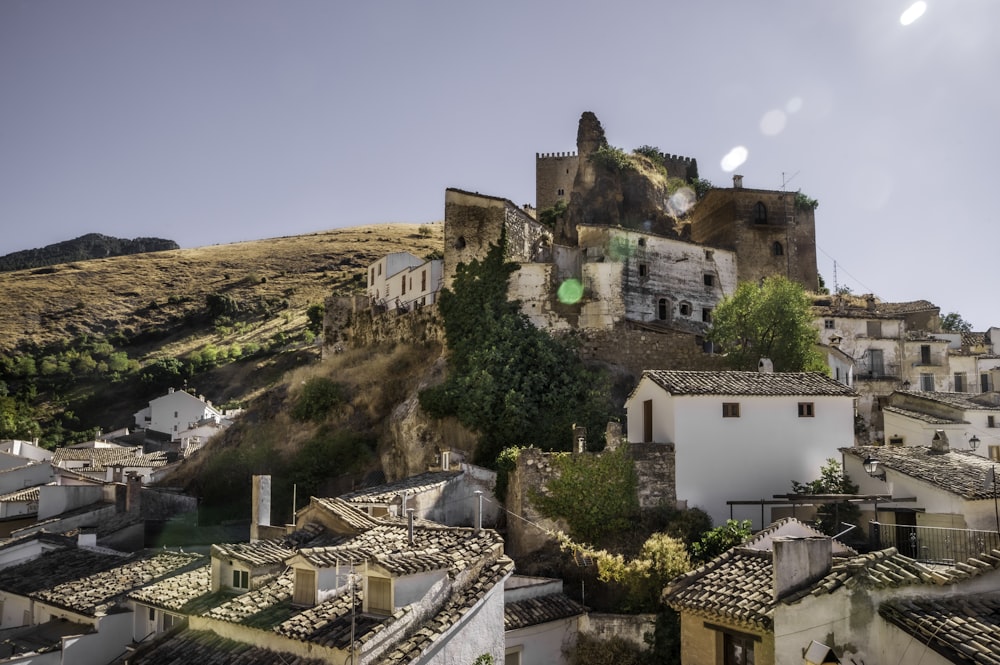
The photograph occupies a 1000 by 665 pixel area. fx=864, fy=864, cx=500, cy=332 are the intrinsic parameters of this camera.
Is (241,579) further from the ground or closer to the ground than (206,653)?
further from the ground

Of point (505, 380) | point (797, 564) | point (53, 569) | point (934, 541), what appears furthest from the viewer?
point (505, 380)

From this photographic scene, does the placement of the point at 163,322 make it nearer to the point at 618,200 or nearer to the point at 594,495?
the point at 618,200

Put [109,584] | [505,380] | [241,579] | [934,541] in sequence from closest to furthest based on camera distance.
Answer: [241,579] → [934,541] → [109,584] → [505,380]

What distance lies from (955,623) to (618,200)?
148 ft

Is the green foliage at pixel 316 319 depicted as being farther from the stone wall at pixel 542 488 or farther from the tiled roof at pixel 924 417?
the stone wall at pixel 542 488

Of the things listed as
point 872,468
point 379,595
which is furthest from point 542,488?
point 379,595

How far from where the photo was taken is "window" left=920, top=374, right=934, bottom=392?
44397 mm

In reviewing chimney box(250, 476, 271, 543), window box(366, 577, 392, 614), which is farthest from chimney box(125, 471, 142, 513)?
window box(366, 577, 392, 614)

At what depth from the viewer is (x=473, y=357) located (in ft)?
121

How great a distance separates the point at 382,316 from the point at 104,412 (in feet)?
149

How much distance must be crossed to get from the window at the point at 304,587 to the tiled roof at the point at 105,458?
114 feet

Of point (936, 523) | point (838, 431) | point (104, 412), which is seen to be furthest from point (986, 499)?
point (104, 412)

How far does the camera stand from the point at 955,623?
11656 mm

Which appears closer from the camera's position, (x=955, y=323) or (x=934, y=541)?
(x=934, y=541)
